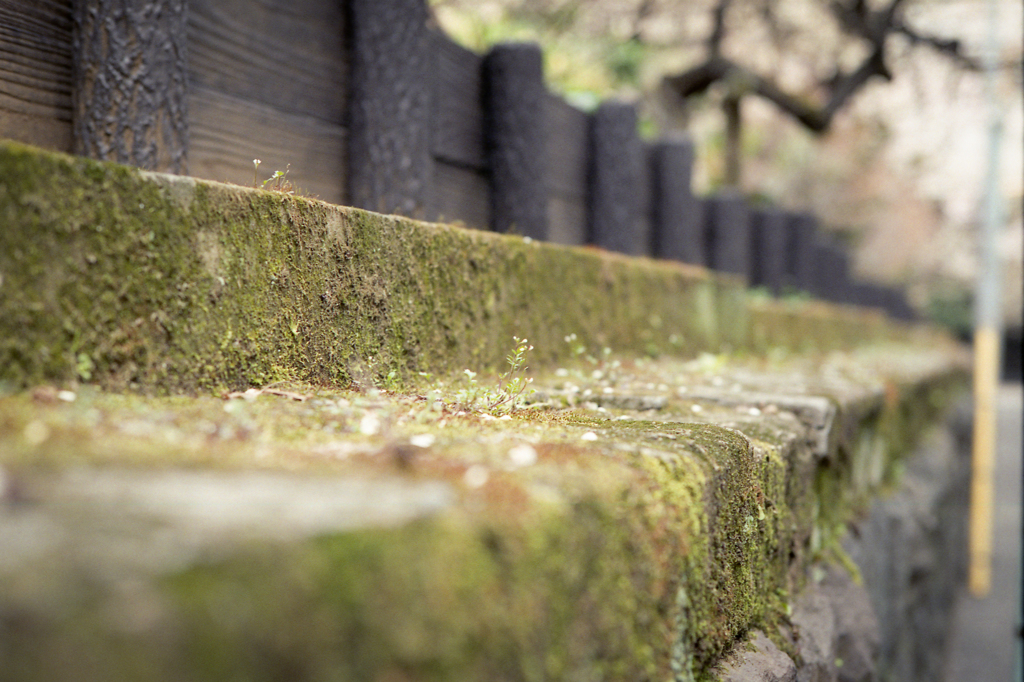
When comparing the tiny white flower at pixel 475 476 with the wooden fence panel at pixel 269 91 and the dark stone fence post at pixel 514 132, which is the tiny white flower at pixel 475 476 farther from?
the dark stone fence post at pixel 514 132

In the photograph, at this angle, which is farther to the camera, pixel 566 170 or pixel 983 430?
pixel 983 430

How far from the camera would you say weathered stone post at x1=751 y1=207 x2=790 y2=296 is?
9000 mm

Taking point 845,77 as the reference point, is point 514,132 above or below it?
below

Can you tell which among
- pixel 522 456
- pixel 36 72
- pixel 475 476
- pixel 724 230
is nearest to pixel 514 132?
pixel 36 72

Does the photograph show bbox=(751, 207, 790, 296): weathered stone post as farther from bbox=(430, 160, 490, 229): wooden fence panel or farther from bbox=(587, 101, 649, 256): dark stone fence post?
bbox=(430, 160, 490, 229): wooden fence panel

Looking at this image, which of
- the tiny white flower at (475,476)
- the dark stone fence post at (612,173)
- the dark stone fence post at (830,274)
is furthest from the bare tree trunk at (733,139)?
the tiny white flower at (475,476)

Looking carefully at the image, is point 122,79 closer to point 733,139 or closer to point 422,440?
point 422,440

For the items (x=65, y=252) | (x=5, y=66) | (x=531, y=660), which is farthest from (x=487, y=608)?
(x=5, y=66)

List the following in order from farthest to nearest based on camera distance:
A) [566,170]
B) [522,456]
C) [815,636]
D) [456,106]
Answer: [566,170], [456,106], [815,636], [522,456]

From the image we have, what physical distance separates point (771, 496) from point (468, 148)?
7.20ft

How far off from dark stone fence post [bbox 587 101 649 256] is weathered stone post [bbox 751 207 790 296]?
4390 millimetres

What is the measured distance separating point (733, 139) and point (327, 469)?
11291 mm

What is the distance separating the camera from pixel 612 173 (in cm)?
482

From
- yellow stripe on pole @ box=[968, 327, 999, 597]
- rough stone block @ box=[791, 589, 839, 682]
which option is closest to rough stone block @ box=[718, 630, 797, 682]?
rough stone block @ box=[791, 589, 839, 682]
